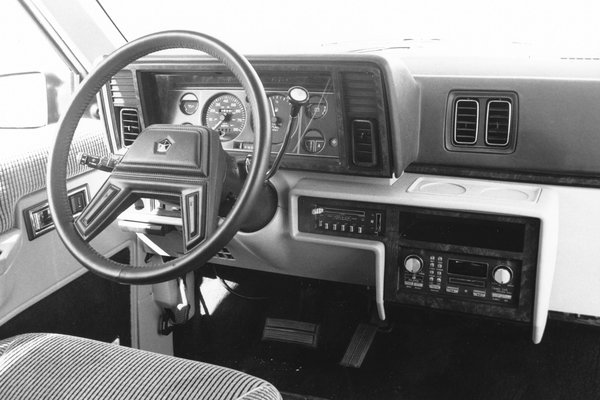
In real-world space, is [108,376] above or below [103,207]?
A: below

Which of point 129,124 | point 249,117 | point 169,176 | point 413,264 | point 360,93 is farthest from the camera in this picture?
point 129,124

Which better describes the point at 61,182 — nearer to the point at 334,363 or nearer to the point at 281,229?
the point at 281,229

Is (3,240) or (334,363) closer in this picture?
(3,240)

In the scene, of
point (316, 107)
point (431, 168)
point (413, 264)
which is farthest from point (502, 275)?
point (316, 107)

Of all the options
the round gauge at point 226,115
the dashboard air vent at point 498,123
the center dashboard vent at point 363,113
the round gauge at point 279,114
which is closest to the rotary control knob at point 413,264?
the center dashboard vent at point 363,113

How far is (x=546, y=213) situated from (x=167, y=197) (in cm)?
91

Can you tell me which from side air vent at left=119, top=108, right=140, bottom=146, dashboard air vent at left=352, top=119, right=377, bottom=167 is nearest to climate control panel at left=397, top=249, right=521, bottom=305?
dashboard air vent at left=352, top=119, right=377, bottom=167

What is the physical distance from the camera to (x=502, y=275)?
1702mm

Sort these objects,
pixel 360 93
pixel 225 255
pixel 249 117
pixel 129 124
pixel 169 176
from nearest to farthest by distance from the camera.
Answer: pixel 169 176 → pixel 360 93 → pixel 249 117 → pixel 129 124 → pixel 225 255

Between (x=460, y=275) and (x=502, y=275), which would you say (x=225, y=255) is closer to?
(x=460, y=275)

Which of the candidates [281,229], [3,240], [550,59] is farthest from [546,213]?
[3,240]

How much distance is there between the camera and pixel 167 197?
1435mm

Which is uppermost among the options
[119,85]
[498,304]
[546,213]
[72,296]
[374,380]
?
[119,85]

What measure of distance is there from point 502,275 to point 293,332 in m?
1.01
